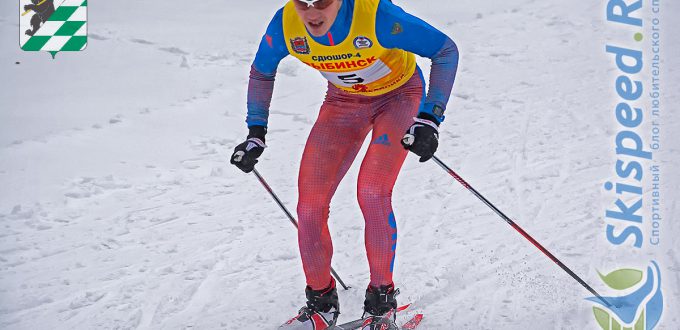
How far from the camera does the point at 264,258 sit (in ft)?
18.0

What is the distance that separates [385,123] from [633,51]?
8.85 m

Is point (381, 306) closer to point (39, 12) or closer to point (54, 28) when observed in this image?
point (39, 12)

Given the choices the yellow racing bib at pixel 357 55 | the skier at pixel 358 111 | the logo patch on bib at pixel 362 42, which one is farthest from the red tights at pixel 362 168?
the logo patch on bib at pixel 362 42

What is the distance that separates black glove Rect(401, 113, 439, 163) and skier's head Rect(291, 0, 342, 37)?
73cm

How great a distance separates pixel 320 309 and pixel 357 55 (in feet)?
5.24

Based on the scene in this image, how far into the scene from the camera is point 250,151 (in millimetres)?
4160

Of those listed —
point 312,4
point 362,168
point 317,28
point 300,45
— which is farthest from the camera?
point 362,168

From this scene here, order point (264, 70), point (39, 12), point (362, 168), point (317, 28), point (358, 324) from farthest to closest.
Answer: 1. point (39, 12)
2. point (358, 324)
3. point (264, 70)
4. point (362, 168)
5. point (317, 28)

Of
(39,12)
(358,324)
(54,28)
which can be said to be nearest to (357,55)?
(358,324)

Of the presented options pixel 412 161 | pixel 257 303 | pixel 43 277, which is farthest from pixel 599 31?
pixel 43 277

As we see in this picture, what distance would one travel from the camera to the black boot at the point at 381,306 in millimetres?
4168

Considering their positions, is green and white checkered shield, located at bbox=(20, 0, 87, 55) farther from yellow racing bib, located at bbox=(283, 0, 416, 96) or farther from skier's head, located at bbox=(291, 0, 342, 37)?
skier's head, located at bbox=(291, 0, 342, 37)

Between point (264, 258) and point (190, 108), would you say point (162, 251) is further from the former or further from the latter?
point (190, 108)

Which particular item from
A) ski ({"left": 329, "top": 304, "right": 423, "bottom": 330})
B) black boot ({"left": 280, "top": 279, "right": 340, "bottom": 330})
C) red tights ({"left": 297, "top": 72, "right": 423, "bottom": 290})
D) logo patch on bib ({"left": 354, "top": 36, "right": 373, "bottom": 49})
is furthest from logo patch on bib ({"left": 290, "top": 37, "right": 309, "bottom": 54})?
ski ({"left": 329, "top": 304, "right": 423, "bottom": 330})
